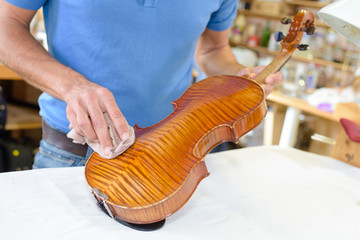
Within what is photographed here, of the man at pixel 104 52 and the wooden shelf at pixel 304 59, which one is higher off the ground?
the man at pixel 104 52

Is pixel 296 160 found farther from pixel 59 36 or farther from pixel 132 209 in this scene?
pixel 59 36

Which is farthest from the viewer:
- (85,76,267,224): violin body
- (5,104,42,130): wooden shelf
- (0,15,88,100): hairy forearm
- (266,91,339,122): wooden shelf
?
(266,91,339,122): wooden shelf

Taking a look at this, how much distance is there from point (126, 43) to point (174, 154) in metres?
0.38

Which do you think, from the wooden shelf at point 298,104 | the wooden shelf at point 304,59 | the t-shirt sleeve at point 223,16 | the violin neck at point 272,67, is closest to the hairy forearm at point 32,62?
the violin neck at point 272,67

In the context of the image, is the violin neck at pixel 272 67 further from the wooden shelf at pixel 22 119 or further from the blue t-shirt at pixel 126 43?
the wooden shelf at pixel 22 119

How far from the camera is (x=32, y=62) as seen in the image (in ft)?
2.59

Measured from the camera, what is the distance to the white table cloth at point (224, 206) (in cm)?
61

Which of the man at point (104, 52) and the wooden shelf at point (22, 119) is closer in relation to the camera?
the man at point (104, 52)

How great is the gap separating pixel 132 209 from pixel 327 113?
7.07 feet

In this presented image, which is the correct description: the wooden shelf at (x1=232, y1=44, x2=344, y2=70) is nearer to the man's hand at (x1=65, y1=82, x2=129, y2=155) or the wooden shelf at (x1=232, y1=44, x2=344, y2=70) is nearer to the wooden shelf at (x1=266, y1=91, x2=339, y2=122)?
the wooden shelf at (x1=266, y1=91, x2=339, y2=122)

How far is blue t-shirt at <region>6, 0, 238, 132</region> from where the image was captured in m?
0.88

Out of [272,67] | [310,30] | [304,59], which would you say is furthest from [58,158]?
[304,59]

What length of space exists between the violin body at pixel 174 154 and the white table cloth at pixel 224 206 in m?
0.06

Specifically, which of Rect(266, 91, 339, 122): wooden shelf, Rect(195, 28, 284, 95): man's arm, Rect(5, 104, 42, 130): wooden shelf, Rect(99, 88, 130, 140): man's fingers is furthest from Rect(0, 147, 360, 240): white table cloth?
Rect(5, 104, 42, 130): wooden shelf
